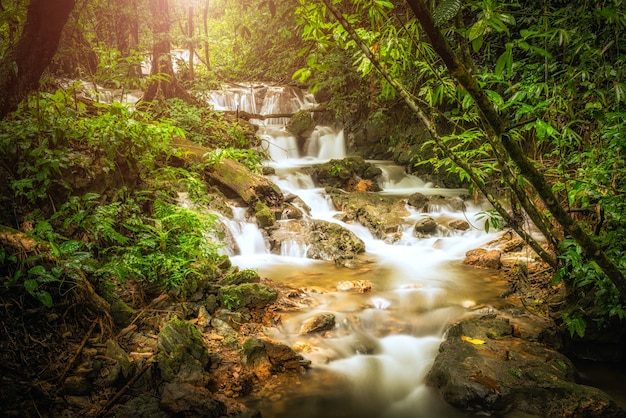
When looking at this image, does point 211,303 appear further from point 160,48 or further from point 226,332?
point 160,48

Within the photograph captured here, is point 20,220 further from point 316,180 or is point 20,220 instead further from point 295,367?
point 316,180

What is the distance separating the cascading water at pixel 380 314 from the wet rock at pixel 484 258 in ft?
0.79

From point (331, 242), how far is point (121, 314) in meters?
4.99

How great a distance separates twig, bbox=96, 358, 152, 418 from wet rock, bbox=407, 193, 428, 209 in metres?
8.60

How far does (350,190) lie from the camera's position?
39.7ft

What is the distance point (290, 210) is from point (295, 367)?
5.51m

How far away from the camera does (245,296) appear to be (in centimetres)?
477

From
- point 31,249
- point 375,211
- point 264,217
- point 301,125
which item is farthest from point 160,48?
point 31,249

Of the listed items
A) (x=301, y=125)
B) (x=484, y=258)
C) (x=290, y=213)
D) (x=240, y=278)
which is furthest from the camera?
(x=301, y=125)

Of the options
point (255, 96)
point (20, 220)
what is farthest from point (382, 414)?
point (255, 96)

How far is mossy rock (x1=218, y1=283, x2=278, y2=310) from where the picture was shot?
180 inches

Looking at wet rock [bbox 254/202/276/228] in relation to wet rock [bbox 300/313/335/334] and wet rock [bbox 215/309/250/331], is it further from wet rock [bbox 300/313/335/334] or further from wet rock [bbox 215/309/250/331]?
wet rock [bbox 215/309/250/331]

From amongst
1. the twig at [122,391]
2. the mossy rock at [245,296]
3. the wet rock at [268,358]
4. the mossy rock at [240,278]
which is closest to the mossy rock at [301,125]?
the mossy rock at [240,278]

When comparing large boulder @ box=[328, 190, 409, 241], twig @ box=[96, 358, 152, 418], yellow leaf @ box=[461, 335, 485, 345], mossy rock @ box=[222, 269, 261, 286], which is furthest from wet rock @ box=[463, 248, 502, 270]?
twig @ box=[96, 358, 152, 418]
